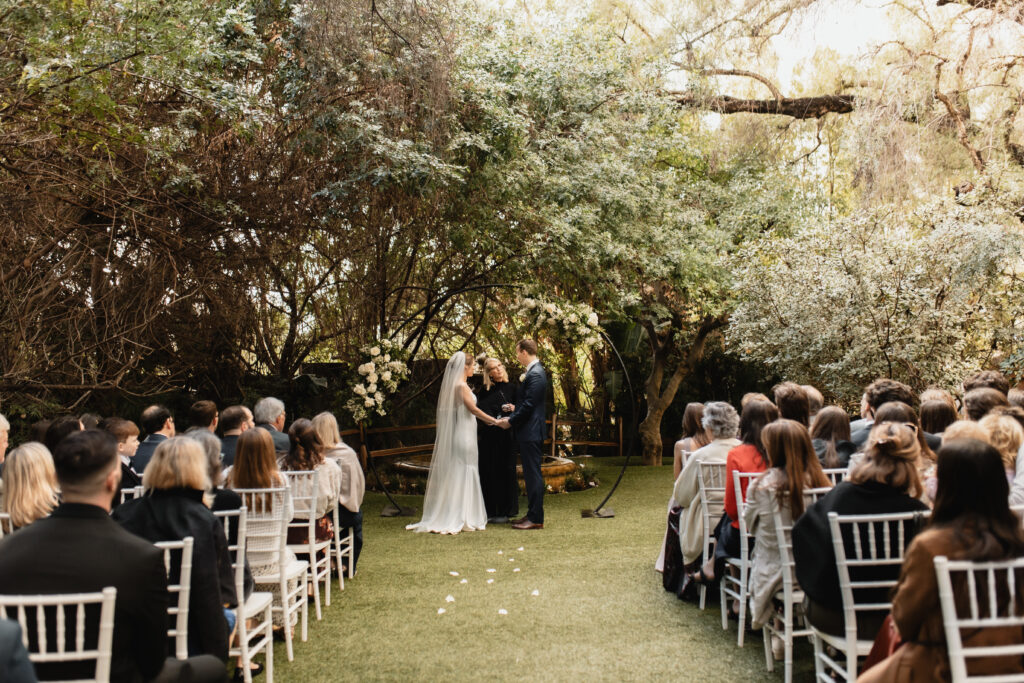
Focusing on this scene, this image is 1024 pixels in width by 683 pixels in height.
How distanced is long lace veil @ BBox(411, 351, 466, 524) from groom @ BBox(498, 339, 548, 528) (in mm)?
605

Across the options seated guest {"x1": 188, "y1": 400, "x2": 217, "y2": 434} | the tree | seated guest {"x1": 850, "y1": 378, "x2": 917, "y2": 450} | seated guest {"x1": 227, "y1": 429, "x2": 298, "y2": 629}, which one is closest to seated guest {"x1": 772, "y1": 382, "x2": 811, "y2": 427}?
seated guest {"x1": 850, "y1": 378, "x2": 917, "y2": 450}

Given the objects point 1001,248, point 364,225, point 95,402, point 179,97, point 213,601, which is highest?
point 179,97

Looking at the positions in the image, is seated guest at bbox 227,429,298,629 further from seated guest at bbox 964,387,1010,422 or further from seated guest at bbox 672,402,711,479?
seated guest at bbox 964,387,1010,422

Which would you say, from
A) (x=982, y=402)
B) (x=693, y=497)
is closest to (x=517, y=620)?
(x=693, y=497)

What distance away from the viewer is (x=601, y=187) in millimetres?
9500

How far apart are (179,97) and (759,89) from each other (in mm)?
10004

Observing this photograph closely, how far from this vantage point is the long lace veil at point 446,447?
812 cm

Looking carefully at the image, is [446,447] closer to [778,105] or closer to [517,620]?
[517,620]

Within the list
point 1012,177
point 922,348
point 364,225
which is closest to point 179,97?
point 364,225

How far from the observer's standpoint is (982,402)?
15.3 feet

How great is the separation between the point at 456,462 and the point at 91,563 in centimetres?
590

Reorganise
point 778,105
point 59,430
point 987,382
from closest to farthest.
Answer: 1. point 59,430
2. point 987,382
3. point 778,105

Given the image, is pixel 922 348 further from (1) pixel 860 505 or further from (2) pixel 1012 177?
(1) pixel 860 505

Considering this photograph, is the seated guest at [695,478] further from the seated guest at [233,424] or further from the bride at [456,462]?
the bride at [456,462]
